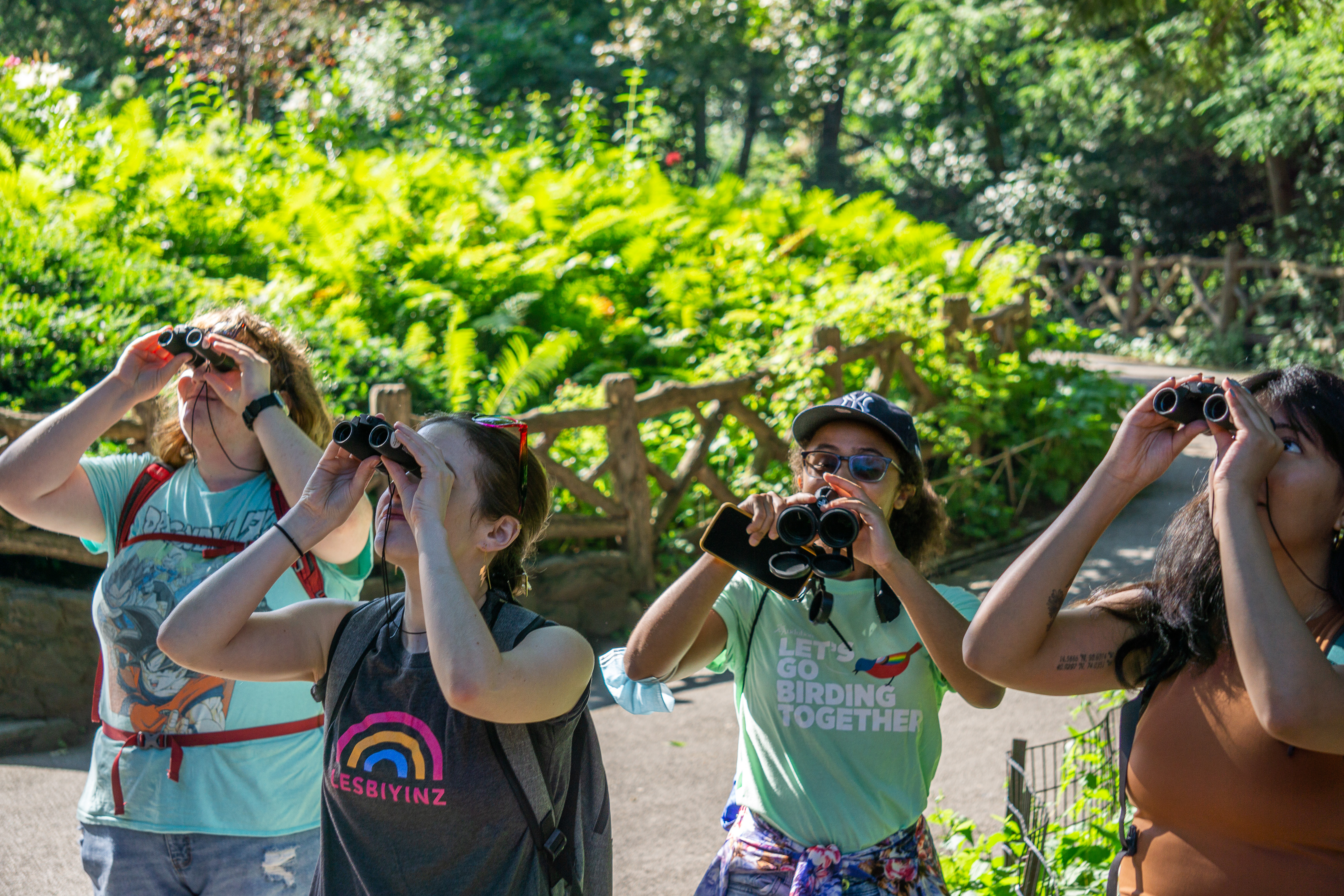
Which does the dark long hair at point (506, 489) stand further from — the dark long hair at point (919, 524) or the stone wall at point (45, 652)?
the stone wall at point (45, 652)

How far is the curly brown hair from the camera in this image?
2.69m

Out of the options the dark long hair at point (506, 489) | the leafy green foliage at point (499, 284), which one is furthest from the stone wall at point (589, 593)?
the dark long hair at point (506, 489)

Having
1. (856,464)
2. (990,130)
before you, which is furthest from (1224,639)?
(990,130)

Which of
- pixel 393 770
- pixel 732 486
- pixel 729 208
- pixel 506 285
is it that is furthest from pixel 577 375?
pixel 393 770

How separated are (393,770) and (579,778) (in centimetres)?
32

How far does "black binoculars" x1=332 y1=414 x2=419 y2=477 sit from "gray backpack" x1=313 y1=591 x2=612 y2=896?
0.98 ft

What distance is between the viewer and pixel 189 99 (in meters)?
11.7

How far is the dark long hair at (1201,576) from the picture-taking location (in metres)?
1.79

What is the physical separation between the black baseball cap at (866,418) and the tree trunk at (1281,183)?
16.6 meters

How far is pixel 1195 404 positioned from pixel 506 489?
4.00ft

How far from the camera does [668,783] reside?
4.74m

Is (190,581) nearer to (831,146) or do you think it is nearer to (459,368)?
(459,368)

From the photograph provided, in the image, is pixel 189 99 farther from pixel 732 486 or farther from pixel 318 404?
pixel 318 404

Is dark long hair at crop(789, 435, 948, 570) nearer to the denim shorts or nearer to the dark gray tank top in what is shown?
the denim shorts
